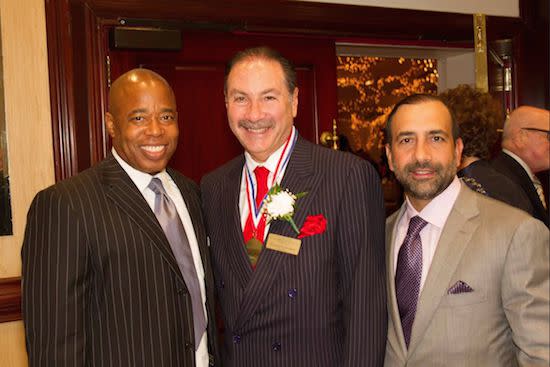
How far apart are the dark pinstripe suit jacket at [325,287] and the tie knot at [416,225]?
0.32 feet

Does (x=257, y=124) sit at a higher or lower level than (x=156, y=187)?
higher

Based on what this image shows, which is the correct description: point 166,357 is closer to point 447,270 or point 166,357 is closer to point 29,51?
point 447,270

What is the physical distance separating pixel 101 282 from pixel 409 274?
102 centimetres

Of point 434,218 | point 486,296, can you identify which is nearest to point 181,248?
point 434,218

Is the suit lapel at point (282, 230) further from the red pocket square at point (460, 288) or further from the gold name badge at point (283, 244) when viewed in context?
the red pocket square at point (460, 288)

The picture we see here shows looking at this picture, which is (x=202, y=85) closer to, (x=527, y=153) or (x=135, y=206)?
(x=135, y=206)

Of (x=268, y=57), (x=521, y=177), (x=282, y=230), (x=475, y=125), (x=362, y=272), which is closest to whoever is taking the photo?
(x=362, y=272)

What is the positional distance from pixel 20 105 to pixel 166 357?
6.03 feet

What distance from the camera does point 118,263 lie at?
1.94 meters

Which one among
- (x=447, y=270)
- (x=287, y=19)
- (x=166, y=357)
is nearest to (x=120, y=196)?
(x=166, y=357)

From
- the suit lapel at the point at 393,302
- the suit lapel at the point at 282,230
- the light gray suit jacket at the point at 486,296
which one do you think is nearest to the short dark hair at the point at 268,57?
the suit lapel at the point at 282,230

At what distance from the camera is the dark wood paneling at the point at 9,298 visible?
3135 mm

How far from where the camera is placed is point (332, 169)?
6.63 feet

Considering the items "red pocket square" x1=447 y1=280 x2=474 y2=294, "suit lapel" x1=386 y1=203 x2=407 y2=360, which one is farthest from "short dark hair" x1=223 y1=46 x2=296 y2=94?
"red pocket square" x1=447 y1=280 x2=474 y2=294
